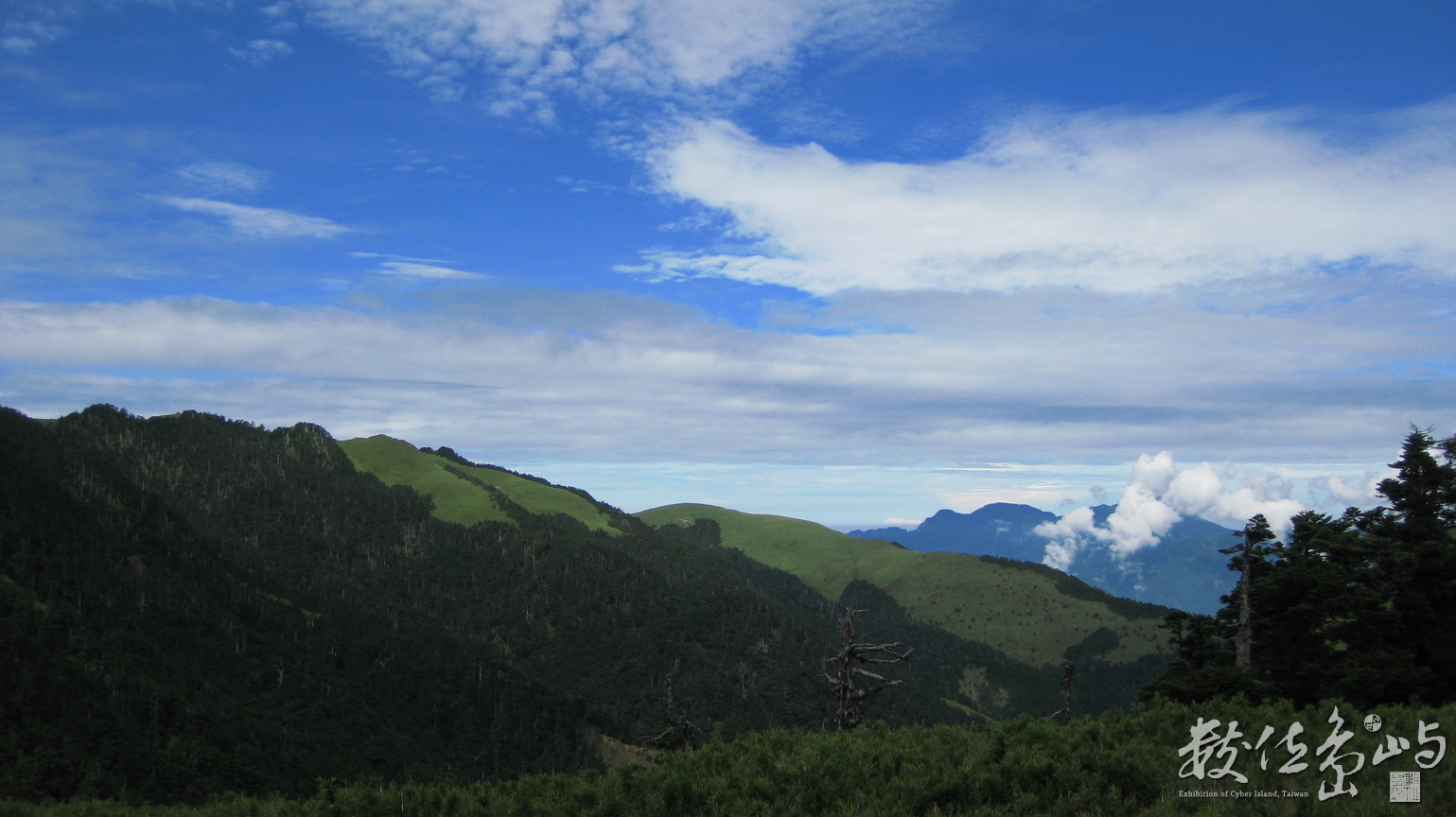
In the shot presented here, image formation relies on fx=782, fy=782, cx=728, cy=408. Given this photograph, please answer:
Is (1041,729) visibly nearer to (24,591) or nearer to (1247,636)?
(1247,636)

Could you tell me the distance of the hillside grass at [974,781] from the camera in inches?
613

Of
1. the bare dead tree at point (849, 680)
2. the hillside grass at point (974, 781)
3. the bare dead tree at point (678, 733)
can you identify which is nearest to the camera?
the hillside grass at point (974, 781)

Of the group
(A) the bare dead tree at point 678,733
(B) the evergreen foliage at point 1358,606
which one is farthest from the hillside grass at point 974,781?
(B) the evergreen foliage at point 1358,606

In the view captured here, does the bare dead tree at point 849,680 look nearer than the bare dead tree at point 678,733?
Yes

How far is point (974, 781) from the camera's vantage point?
1641 centimetres

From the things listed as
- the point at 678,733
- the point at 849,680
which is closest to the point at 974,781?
the point at 849,680

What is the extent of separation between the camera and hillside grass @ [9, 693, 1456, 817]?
15.6 m

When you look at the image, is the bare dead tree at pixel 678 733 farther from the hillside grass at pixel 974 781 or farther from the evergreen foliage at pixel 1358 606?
the evergreen foliage at pixel 1358 606

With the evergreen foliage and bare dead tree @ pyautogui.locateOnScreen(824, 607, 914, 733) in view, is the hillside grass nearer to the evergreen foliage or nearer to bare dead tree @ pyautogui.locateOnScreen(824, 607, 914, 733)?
bare dead tree @ pyautogui.locateOnScreen(824, 607, 914, 733)

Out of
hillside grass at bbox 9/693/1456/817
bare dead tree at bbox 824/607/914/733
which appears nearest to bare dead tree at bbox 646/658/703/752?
bare dead tree at bbox 824/607/914/733

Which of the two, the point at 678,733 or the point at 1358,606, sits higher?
the point at 1358,606

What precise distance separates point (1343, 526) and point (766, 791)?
4879 cm

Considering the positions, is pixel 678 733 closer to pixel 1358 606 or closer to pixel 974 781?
pixel 974 781

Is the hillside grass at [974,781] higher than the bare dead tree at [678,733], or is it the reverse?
the hillside grass at [974,781]
